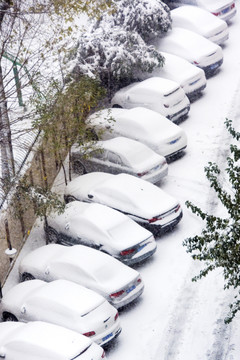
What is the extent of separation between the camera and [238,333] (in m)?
16.5

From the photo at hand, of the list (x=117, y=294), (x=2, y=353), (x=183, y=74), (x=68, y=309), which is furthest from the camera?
(x=183, y=74)

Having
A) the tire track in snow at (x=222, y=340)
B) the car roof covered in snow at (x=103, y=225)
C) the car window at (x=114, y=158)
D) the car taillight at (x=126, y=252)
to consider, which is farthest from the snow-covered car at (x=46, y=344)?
the car window at (x=114, y=158)

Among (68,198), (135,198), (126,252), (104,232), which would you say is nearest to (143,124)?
(68,198)

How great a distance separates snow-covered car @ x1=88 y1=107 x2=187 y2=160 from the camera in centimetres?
2262

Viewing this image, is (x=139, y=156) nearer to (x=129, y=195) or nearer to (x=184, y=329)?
(x=129, y=195)

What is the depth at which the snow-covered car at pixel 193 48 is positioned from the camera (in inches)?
1070

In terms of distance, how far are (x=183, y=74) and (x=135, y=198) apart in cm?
745

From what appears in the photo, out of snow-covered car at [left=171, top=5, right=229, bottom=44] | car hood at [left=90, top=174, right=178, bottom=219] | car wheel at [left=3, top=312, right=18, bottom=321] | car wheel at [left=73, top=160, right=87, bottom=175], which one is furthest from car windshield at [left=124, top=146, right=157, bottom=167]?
snow-covered car at [left=171, top=5, right=229, bottom=44]

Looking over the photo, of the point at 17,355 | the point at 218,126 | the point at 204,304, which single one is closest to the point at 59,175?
the point at 218,126

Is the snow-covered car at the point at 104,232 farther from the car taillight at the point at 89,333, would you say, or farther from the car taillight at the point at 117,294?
the car taillight at the point at 89,333

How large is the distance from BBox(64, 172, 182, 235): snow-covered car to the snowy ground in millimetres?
548

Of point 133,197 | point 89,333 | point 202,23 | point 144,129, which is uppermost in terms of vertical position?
point 202,23

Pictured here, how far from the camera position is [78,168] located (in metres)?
22.7

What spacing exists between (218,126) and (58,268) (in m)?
8.97
